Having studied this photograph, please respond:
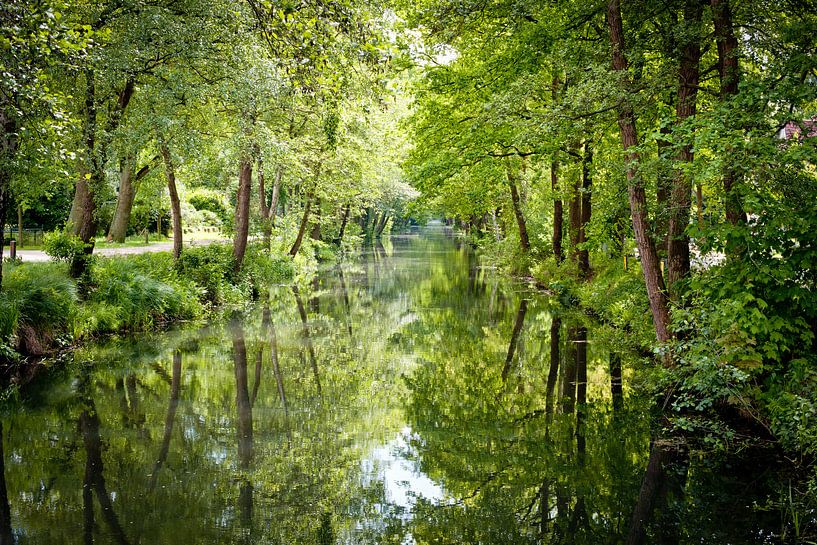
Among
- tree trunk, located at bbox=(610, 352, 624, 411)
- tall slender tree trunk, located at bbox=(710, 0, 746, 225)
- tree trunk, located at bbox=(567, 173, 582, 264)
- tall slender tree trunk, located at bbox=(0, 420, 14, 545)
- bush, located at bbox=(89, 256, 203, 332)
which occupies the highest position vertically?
tall slender tree trunk, located at bbox=(710, 0, 746, 225)

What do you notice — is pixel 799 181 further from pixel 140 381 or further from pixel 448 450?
pixel 140 381

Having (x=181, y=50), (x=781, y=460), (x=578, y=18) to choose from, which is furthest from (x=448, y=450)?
(x=181, y=50)

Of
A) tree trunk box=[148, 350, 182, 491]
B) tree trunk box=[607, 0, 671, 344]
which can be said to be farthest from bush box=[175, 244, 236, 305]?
tree trunk box=[607, 0, 671, 344]

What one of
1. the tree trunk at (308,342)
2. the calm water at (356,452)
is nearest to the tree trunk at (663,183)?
the calm water at (356,452)

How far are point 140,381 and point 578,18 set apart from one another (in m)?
10.1

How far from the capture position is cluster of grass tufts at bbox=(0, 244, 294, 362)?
12539mm

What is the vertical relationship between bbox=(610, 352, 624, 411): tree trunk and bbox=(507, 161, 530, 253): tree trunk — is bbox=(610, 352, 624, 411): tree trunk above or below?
below

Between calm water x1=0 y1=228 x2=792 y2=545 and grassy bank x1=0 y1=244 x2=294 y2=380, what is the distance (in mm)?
796

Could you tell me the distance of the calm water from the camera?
609 cm

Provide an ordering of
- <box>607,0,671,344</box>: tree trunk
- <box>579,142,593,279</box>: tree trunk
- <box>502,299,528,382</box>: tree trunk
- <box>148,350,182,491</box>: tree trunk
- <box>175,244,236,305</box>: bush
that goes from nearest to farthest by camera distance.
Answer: <box>148,350,182,491</box>: tree trunk → <box>607,0,671,344</box>: tree trunk → <box>502,299,528,382</box>: tree trunk → <box>579,142,593,279</box>: tree trunk → <box>175,244,236,305</box>: bush

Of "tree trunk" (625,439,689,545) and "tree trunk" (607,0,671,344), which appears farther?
"tree trunk" (607,0,671,344)

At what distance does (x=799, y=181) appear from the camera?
291 inches

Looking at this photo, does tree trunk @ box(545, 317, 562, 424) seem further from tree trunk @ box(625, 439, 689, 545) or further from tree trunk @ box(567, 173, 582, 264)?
tree trunk @ box(567, 173, 582, 264)

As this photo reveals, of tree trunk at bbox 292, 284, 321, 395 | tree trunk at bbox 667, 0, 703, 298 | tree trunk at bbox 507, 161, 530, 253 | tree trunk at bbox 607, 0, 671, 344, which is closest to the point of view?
tree trunk at bbox 667, 0, 703, 298
